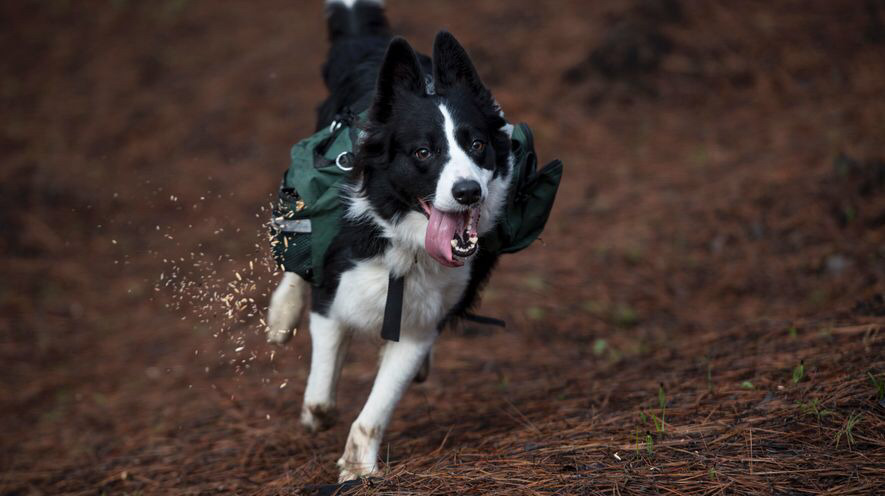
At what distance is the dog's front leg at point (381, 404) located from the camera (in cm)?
357

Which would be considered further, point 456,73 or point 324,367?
point 324,367

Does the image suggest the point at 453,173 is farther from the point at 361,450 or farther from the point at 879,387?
the point at 879,387

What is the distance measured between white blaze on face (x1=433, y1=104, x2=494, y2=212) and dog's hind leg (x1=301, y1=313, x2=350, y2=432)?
969mm

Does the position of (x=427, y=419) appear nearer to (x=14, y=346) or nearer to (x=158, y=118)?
(x=14, y=346)

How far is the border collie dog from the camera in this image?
3.19 m

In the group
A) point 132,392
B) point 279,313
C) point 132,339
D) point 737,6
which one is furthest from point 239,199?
point 737,6

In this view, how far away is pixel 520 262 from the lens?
22.6 feet

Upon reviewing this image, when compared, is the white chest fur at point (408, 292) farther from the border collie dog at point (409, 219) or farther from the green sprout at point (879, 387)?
the green sprout at point (879, 387)

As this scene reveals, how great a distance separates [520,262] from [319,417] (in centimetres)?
327

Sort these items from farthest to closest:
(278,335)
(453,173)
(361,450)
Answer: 1. (278,335)
2. (361,450)
3. (453,173)

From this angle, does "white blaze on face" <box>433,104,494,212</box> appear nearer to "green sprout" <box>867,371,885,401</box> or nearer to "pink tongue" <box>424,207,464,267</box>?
"pink tongue" <box>424,207,464,267</box>

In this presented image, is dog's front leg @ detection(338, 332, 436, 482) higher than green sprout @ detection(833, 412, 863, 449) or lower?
higher

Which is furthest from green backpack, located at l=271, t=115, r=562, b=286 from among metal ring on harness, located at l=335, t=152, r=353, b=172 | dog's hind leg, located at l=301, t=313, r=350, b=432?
dog's hind leg, located at l=301, t=313, r=350, b=432

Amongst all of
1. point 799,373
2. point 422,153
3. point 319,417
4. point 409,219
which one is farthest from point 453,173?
point 799,373
